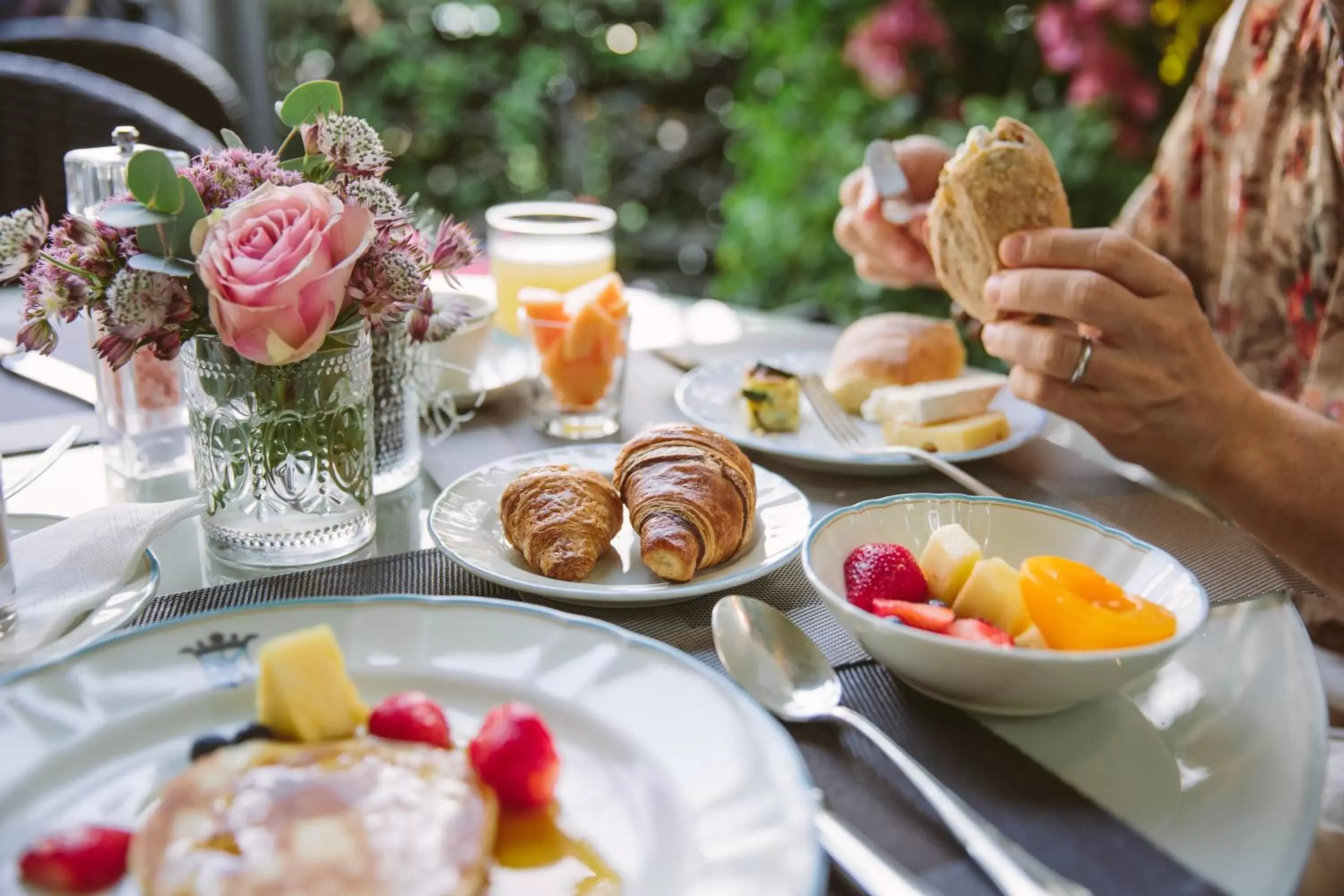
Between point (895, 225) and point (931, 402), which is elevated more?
point (895, 225)

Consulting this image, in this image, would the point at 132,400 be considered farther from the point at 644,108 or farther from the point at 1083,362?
the point at 644,108

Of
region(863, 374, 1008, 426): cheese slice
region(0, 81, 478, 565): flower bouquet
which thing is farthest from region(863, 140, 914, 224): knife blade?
region(0, 81, 478, 565): flower bouquet

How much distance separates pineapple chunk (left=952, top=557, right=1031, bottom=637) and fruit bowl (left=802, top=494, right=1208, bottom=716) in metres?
0.04

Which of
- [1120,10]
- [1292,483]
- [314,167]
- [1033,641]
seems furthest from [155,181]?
[1120,10]

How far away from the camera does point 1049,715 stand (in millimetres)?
764

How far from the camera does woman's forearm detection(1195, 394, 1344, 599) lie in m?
1.22

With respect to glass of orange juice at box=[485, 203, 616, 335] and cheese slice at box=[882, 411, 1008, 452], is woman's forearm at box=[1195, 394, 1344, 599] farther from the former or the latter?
glass of orange juice at box=[485, 203, 616, 335]

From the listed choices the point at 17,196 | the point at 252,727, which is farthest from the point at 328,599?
the point at 17,196

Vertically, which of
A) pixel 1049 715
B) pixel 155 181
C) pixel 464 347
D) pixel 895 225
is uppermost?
pixel 155 181

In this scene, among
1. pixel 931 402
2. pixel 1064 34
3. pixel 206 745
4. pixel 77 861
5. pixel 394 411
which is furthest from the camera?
pixel 1064 34

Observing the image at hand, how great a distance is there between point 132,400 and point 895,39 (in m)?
2.62

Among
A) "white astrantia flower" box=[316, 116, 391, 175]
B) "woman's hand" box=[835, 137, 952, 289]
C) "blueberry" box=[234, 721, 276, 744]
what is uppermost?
"white astrantia flower" box=[316, 116, 391, 175]

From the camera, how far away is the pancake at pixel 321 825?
553 mm

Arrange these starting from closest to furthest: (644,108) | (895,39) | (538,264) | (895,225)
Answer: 1. (895,225)
2. (538,264)
3. (895,39)
4. (644,108)
